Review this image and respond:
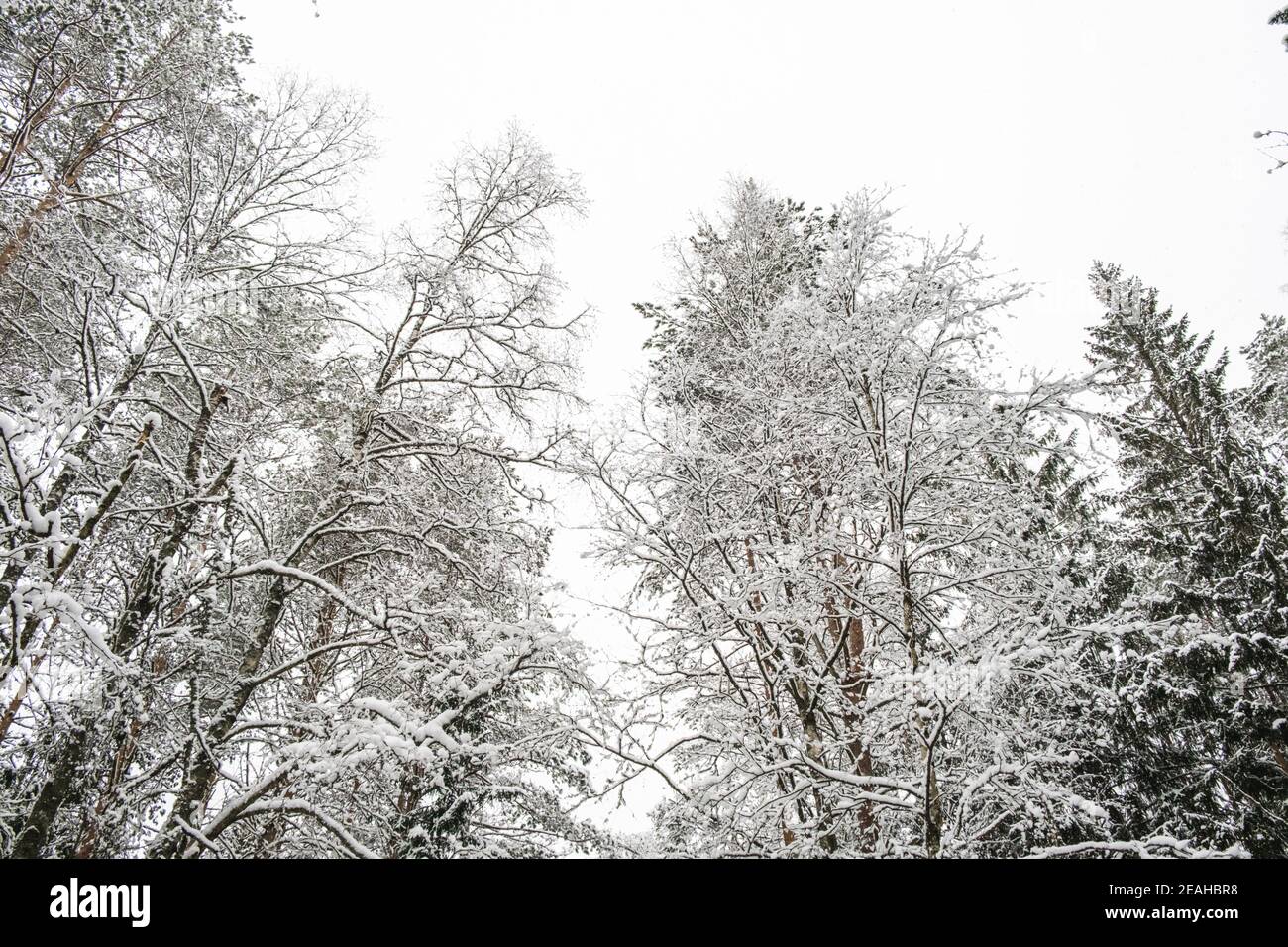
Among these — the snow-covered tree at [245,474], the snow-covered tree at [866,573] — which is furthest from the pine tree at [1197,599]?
the snow-covered tree at [245,474]

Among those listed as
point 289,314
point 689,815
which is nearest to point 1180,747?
point 689,815

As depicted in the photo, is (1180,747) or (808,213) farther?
(808,213)

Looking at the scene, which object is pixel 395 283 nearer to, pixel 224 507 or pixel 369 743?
pixel 224 507

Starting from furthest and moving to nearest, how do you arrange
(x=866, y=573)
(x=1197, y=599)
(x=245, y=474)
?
(x=1197, y=599), (x=866, y=573), (x=245, y=474)

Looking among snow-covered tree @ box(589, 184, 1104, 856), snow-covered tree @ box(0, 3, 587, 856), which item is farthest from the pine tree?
snow-covered tree @ box(0, 3, 587, 856)

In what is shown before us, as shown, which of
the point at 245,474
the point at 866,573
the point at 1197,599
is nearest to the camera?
the point at 245,474

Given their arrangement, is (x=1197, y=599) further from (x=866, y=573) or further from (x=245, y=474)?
(x=245, y=474)

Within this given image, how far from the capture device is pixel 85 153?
19.2ft

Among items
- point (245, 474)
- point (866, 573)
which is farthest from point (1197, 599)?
point (245, 474)

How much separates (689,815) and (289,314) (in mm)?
6239

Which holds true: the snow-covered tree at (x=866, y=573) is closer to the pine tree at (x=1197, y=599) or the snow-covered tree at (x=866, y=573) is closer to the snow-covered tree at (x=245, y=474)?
the snow-covered tree at (x=245, y=474)

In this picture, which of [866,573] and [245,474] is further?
[866,573]

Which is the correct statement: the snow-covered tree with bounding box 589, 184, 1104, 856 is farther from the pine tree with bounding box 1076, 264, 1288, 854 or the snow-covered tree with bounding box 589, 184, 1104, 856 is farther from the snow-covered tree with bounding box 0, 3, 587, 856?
the pine tree with bounding box 1076, 264, 1288, 854

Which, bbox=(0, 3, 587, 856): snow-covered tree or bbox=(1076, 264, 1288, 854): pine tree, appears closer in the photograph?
bbox=(0, 3, 587, 856): snow-covered tree
